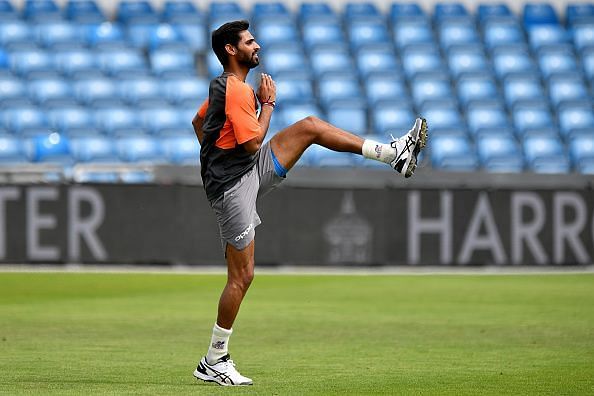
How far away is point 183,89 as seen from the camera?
77.3ft

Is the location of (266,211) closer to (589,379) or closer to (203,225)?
(203,225)

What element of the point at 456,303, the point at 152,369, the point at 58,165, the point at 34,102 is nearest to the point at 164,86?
the point at 34,102

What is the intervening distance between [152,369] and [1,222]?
10.9 m

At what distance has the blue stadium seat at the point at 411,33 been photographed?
2555cm

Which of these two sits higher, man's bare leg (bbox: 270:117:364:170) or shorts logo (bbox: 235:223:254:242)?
man's bare leg (bbox: 270:117:364:170)

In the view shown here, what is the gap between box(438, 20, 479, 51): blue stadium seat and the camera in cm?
2575

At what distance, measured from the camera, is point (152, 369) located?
27.8ft

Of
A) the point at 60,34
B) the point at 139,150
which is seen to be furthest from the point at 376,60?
the point at 60,34

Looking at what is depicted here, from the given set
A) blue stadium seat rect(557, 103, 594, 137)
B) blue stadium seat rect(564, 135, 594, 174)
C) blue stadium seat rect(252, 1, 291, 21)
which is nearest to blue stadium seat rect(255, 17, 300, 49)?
blue stadium seat rect(252, 1, 291, 21)

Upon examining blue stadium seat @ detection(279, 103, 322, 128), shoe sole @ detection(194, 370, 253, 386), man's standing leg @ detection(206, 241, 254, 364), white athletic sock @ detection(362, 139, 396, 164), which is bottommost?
shoe sole @ detection(194, 370, 253, 386)

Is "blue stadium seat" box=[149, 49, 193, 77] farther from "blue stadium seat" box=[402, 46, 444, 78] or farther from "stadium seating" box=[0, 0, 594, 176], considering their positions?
"blue stadium seat" box=[402, 46, 444, 78]

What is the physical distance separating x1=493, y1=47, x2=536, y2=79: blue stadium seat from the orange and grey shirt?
1805 cm

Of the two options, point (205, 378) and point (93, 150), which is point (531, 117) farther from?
point (205, 378)

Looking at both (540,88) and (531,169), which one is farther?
(540,88)
